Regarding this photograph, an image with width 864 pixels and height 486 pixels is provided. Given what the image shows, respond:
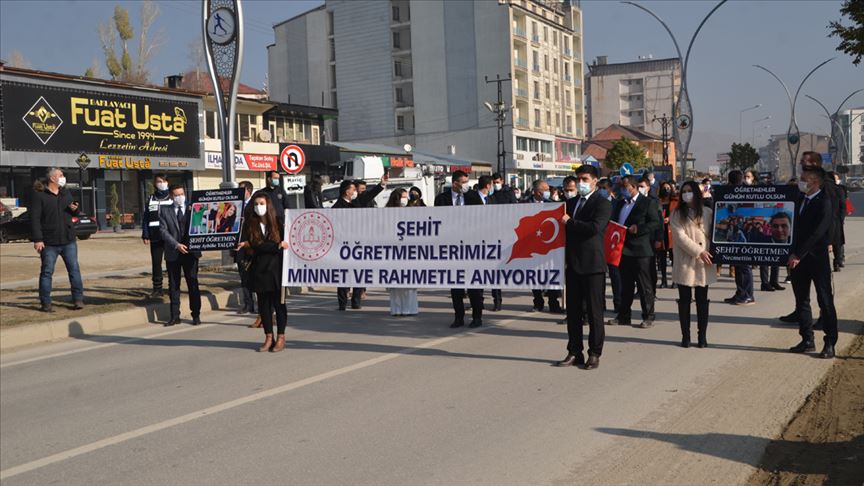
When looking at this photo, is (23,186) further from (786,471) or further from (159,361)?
(786,471)

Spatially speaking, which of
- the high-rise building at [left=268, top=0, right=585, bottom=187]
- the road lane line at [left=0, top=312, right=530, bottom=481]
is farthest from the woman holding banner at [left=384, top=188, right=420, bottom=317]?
the high-rise building at [left=268, top=0, right=585, bottom=187]

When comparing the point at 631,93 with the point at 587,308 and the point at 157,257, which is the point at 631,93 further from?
the point at 587,308

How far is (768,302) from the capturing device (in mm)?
12766

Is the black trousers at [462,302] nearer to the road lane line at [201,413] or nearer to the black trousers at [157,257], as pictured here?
the road lane line at [201,413]

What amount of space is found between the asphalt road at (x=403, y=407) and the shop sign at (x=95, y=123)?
96.3 feet

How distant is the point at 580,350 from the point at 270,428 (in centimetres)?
343

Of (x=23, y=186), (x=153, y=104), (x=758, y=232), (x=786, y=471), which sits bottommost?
(x=786, y=471)

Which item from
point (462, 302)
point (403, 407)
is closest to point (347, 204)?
point (462, 302)

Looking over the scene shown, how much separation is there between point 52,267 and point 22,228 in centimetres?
2099

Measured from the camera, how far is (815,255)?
8516mm

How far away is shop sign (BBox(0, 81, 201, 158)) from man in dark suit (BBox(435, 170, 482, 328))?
30102 mm

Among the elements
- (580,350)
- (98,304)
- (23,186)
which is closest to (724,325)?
(580,350)

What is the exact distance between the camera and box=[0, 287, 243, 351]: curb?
429 inches

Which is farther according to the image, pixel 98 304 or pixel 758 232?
pixel 98 304
